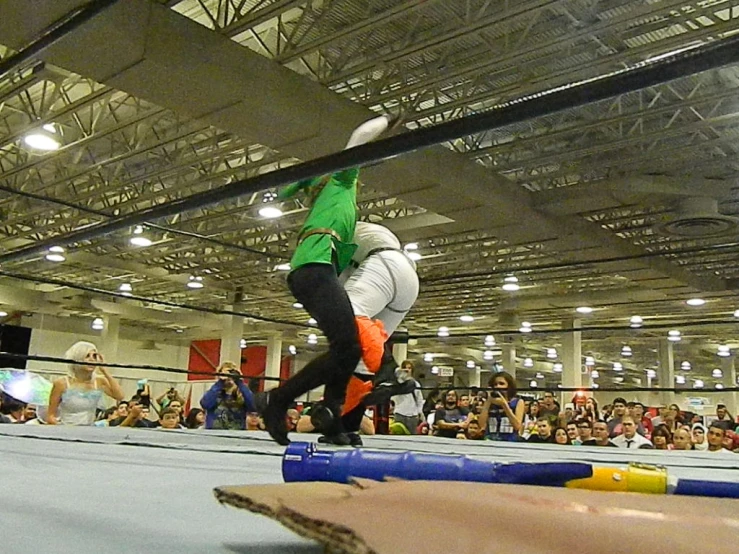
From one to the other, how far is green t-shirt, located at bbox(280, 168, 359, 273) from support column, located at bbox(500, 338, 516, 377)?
44.5 feet

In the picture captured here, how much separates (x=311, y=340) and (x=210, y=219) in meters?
7.94

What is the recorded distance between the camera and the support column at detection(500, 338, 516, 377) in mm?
15289

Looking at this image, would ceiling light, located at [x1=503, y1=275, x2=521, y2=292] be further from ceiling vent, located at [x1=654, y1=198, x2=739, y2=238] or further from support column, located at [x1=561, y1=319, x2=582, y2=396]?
ceiling vent, located at [x1=654, y1=198, x2=739, y2=238]

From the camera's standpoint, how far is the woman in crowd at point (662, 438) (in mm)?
4723

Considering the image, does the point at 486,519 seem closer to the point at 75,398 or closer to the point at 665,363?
the point at 75,398

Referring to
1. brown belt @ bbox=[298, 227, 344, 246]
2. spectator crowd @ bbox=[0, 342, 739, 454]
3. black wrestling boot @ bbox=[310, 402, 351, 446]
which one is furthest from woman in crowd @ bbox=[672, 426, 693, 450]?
brown belt @ bbox=[298, 227, 344, 246]

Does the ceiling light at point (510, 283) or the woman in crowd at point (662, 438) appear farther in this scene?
the ceiling light at point (510, 283)

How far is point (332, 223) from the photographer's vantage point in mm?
1656

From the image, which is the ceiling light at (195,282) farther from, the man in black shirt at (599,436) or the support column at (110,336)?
the man in black shirt at (599,436)

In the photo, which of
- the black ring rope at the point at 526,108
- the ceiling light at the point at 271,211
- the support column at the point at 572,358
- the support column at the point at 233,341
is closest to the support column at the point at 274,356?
the support column at the point at 233,341

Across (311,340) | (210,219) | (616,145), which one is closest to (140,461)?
(616,145)

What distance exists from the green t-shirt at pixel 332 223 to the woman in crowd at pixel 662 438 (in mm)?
3731

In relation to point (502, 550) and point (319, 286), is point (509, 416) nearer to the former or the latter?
point (319, 286)

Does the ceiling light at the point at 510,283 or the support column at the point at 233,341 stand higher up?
the ceiling light at the point at 510,283
